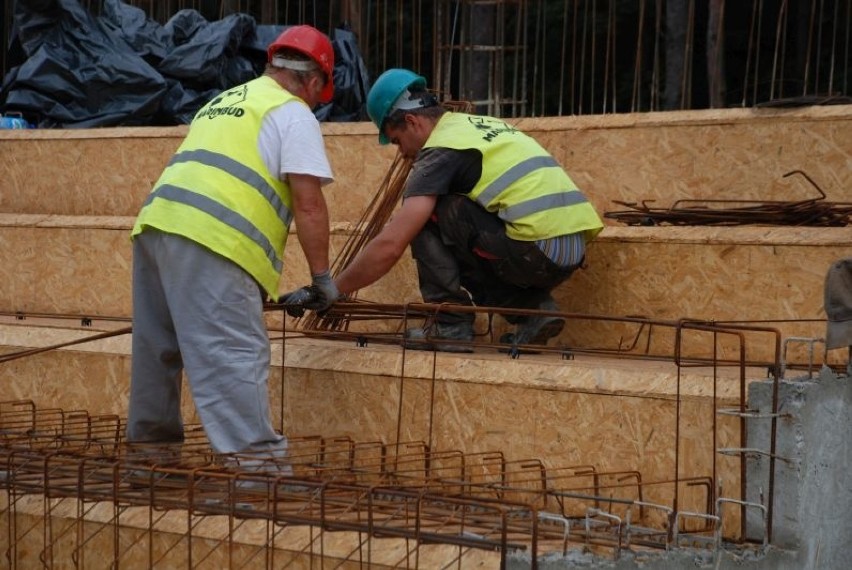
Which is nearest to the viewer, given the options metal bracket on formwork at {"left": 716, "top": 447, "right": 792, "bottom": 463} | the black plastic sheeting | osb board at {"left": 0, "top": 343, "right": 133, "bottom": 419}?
metal bracket on formwork at {"left": 716, "top": 447, "right": 792, "bottom": 463}

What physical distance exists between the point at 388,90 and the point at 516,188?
741 millimetres

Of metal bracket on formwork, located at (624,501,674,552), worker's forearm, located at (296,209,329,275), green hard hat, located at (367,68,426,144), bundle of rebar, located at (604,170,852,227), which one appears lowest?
metal bracket on formwork, located at (624,501,674,552)

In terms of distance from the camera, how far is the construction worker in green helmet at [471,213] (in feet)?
20.9

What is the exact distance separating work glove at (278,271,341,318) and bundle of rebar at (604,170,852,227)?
173 cm

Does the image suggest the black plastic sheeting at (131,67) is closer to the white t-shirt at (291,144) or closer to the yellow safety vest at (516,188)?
the yellow safety vest at (516,188)

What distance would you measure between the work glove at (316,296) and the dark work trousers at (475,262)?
0.65 metres

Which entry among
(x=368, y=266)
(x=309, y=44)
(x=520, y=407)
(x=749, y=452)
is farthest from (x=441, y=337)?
(x=749, y=452)

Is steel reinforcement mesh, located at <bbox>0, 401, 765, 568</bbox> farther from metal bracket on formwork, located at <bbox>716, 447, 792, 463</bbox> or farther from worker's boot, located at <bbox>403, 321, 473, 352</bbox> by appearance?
worker's boot, located at <bbox>403, 321, 473, 352</bbox>

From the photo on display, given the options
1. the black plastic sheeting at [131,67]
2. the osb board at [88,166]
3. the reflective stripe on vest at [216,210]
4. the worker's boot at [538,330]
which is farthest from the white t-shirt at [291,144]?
the black plastic sheeting at [131,67]

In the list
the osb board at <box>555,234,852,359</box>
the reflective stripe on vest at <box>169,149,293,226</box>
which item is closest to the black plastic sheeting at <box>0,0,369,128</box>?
the osb board at <box>555,234,852,359</box>

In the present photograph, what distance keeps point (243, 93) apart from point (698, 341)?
235 cm

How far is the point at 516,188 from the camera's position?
255 inches

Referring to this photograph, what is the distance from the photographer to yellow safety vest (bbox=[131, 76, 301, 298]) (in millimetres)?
5543

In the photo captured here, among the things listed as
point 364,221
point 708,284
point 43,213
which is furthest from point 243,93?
point 43,213
